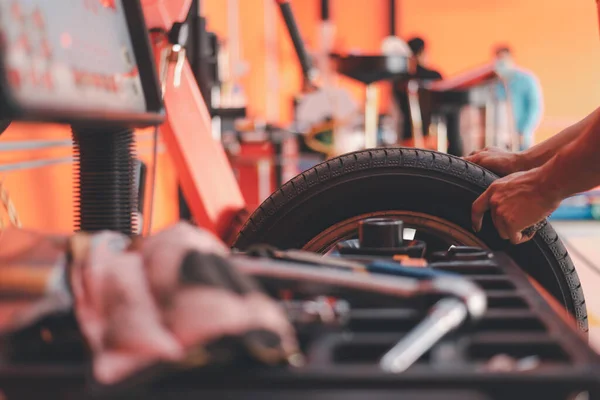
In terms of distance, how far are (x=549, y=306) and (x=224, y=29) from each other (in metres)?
5.99

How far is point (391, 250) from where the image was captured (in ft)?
2.45

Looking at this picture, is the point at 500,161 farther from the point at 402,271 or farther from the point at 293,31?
the point at 293,31

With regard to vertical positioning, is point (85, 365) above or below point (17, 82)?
below

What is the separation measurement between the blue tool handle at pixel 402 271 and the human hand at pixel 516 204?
33 cm

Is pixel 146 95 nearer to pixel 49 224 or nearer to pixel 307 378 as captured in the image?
pixel 307 378

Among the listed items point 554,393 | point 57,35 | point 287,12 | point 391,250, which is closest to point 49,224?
point 287,12

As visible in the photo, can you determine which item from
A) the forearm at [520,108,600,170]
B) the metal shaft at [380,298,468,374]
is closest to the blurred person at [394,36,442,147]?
the forearm at [520,108,600,170]

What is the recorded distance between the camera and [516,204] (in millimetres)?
932

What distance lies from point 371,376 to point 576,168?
2.04 ft

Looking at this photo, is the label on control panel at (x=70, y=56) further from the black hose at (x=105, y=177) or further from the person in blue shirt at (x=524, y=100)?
the person in blue shirt at (x=524, y=100)

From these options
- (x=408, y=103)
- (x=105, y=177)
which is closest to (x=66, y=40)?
(x=105, y=177)

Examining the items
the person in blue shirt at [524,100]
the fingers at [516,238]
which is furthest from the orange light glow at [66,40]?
the person in blue shirt at [524,100]

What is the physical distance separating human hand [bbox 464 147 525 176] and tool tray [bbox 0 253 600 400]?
71 cm

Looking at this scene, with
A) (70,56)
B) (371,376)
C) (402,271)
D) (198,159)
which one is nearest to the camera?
(371,376)
